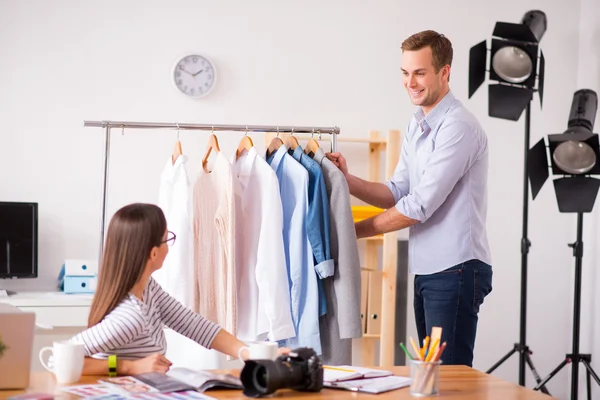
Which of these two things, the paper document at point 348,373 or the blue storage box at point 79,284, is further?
the blue storage box at point 79,284

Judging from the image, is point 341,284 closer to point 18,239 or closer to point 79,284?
point 79,284

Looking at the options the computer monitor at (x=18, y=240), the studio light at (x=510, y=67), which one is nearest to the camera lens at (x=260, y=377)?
the computer monitor at (x=18, y=240)

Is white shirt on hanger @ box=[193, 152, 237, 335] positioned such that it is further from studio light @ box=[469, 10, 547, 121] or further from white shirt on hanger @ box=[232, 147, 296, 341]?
studio light @ box=[469, 10, 547, 121]

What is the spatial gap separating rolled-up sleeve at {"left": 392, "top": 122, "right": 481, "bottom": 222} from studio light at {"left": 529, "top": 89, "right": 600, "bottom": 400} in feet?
5.46

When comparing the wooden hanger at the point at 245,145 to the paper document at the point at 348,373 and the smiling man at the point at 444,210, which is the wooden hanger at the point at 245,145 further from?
the paper document at the point at 348,373

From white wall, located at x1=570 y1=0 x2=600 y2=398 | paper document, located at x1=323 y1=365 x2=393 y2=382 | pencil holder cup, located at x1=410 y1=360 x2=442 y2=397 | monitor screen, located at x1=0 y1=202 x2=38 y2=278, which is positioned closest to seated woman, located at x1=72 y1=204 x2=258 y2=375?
paper document, located at x1=323 y1=365 x2=393 y2=382

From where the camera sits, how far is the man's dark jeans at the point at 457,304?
106 inches

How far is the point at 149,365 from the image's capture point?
187cm

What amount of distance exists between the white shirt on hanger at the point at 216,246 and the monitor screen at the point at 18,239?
137 centimetres

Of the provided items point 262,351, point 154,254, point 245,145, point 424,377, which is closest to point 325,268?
point 245,145

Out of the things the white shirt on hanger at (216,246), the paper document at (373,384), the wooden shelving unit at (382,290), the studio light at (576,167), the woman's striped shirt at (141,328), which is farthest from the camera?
the wooden shelving unit at (382,290)

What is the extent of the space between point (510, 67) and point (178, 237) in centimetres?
217

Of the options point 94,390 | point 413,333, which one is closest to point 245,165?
point 94,390

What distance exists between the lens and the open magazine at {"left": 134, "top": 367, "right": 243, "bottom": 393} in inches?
67.9
